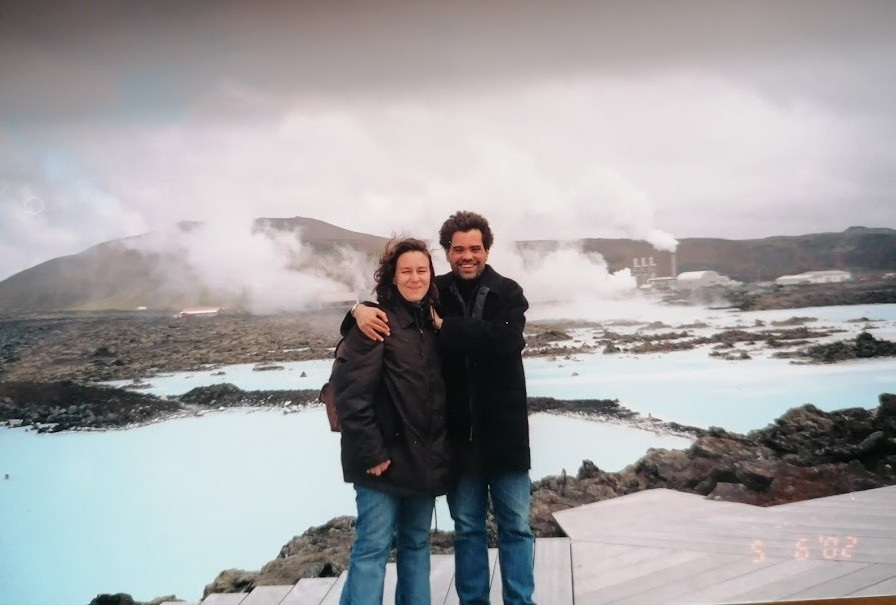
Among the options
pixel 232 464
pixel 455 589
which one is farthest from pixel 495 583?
pixel 232 464

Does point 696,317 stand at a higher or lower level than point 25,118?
lower

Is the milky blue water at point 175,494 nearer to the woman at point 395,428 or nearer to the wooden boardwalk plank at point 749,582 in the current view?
the wooden boardwalk plank at point 749,582

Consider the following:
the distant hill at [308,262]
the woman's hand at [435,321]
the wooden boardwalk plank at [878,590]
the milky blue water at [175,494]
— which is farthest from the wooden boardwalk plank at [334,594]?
the wooden boardwalk plank at [878,590]

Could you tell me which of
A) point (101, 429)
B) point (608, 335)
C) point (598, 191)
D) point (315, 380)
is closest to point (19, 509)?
point (101, 429)

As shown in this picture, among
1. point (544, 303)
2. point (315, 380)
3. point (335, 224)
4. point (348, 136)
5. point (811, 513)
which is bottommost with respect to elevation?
point (811, 513)

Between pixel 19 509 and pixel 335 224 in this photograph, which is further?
pixel 335 224

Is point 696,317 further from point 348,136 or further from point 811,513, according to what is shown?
point 348,136
